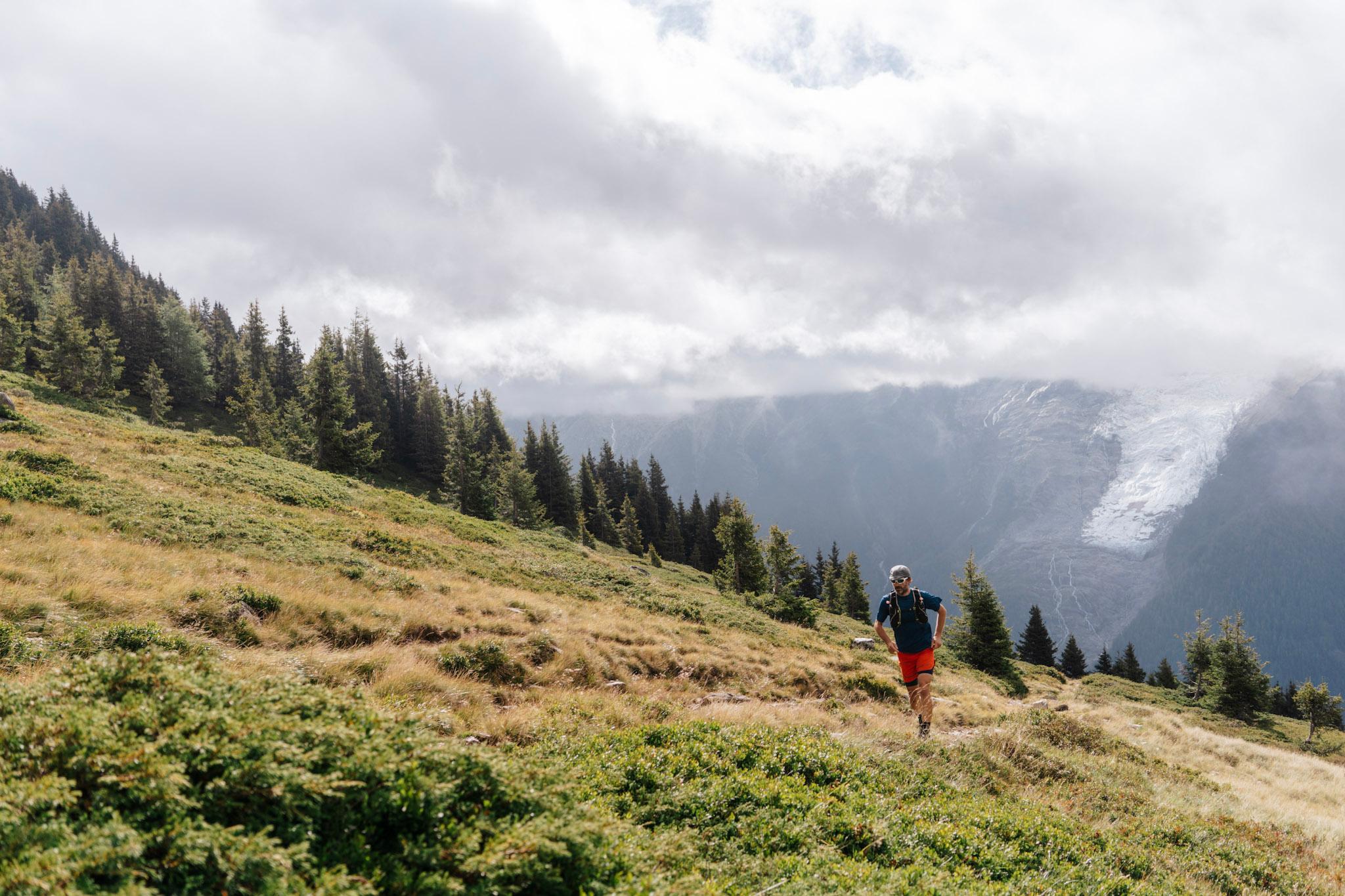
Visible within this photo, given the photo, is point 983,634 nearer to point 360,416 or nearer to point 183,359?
point 360,416

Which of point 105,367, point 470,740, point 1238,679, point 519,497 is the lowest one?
point 1238,679

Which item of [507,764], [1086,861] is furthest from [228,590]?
[1086,861]

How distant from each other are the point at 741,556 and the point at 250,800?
5520cm

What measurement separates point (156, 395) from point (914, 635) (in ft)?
251

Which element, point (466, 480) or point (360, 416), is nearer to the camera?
point (466, 480)

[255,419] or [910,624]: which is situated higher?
[255,419]

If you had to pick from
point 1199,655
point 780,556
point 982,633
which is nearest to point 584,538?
point 780,556

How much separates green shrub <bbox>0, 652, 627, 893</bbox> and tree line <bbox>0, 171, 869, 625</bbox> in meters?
35.2

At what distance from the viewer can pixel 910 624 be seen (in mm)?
11531

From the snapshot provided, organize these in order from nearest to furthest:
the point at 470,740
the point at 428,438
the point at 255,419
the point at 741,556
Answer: the point at 470,740
the point at 741,556
the point at 255,419
the point at 428,438

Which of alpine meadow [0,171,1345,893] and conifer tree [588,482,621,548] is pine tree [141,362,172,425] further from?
conifer tree [588,482,621,548]

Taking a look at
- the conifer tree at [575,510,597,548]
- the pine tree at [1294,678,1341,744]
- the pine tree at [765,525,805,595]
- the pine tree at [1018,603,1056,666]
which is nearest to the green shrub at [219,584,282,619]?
the pine tree at [765,525,805,595]

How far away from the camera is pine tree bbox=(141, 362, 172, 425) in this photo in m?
58.3

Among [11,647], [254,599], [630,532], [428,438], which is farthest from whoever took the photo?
[630,532]
